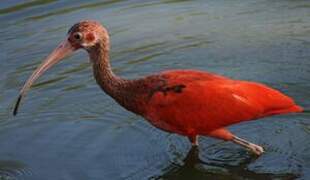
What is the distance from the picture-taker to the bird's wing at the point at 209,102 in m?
6.85

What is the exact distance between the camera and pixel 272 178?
6988mm

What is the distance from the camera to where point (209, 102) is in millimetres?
6961

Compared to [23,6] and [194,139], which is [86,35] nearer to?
[194,139]

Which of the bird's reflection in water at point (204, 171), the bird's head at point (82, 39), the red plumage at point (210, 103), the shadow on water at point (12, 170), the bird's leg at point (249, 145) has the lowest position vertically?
the bird's reflection in water at point (204, 171)

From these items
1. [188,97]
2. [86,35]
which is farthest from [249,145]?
[86,35]

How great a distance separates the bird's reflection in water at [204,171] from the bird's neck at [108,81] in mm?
743

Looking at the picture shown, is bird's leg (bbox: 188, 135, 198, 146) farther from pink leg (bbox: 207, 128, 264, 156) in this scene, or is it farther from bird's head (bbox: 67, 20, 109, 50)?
bird's head (bbox: 67, 20, 109, 50)

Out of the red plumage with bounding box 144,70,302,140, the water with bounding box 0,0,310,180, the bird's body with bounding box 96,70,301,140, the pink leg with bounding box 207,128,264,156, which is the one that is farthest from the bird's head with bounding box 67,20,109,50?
the pink leg with bounding box 207,128,264,156

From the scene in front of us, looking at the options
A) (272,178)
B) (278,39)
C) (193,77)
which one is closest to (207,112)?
(193,77)

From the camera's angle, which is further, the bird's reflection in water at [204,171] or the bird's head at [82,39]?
the bird's reflection in water at [204,171]

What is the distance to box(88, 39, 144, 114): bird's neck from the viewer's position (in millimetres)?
7141

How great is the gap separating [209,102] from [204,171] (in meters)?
0.78

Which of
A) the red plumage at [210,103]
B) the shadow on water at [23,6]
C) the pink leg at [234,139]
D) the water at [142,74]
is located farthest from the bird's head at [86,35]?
the shadow on water at [23,6]

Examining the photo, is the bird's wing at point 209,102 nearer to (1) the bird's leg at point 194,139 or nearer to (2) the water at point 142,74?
(1) the bird's leg at point 194,139
